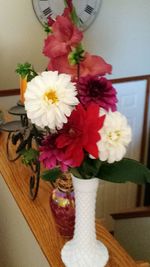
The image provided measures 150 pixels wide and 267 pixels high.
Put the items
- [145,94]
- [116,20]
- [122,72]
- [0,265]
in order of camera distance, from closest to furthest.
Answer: [0,265] → [116,20] → [122,72] → [145,94]

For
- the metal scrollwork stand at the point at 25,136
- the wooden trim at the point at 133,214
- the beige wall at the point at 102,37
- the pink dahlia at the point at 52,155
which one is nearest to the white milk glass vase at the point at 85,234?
the pink dahlia at the point at 52,155

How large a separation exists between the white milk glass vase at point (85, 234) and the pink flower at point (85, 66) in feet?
0.82

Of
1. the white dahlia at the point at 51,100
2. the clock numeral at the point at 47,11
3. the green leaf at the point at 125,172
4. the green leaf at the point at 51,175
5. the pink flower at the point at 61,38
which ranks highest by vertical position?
the clock numeral at the point at 47,11

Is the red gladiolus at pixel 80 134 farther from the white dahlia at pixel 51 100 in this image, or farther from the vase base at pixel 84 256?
the vase base at pixel 84 256

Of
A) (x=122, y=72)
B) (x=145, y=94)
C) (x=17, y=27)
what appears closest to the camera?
(x=17, y=27)

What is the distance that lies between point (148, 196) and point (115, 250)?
7.58 feet

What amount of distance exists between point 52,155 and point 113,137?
137 mm

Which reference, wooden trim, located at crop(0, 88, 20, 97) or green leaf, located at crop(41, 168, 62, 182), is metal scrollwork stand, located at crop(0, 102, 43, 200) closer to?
green leaf, located at crop(41, 168, 62, 182)

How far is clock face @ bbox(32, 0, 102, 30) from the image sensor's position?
231cm

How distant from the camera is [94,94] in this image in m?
0.81

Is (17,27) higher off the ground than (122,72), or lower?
higher

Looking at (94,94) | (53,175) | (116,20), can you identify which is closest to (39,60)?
(116,20)

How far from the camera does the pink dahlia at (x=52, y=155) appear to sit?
0.81 m

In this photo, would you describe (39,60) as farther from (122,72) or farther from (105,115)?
(105,115)
